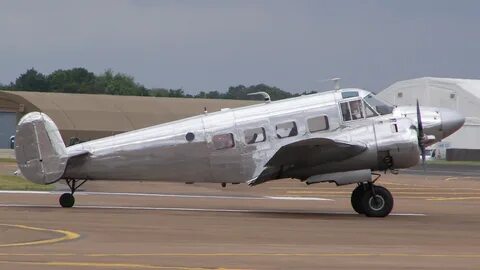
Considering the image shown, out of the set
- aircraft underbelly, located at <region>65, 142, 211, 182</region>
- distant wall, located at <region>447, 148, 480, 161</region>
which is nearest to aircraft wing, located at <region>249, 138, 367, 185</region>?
aircraft underbelly, located at <region>65, 142, 211, 182</region>

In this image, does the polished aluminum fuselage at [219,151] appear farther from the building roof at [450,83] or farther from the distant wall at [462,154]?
the distant wall at [462,154]

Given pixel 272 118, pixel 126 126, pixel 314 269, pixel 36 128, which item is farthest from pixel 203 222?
pixel 126 126

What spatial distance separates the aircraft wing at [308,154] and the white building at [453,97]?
69.1 metres

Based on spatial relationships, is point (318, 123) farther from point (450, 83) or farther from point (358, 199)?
point (450, 83)

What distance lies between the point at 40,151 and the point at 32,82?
124 meters

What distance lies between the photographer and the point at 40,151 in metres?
31.0

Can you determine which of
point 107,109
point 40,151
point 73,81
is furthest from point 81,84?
point 40,151

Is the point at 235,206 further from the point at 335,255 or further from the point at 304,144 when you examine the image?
the point at 335,255

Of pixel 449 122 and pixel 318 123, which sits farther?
pixel 449 122

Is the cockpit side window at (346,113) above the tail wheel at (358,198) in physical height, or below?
above

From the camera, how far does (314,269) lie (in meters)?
17.0

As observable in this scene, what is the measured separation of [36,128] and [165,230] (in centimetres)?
828

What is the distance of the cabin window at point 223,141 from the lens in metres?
30.7

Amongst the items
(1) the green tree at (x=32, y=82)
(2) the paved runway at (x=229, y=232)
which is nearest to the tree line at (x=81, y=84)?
(1) the green tree at (x=32, y=82)
